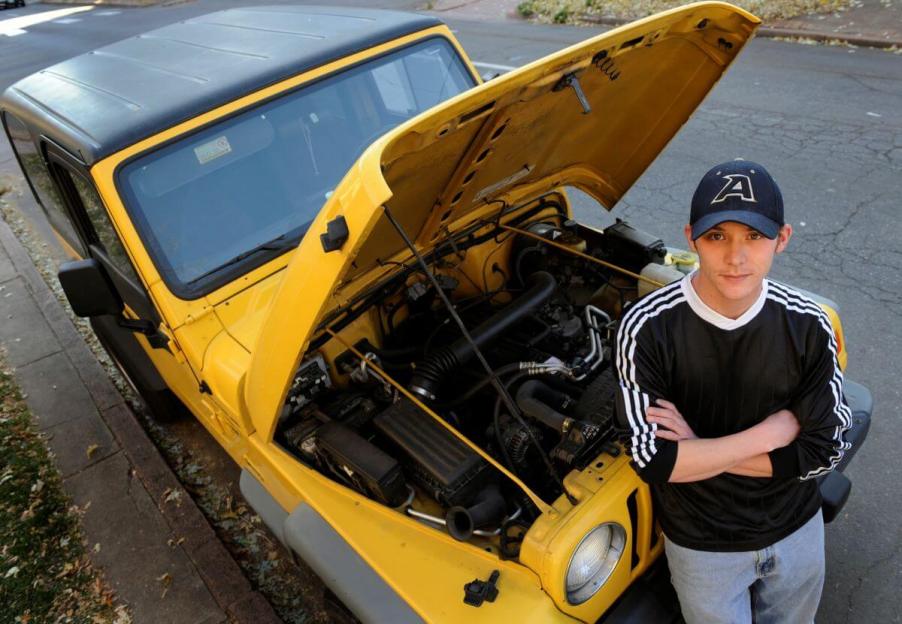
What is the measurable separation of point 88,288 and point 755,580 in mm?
2831

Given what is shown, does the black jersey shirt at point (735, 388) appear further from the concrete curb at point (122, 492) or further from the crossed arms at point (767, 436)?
the concrete curb at point (122, 492)

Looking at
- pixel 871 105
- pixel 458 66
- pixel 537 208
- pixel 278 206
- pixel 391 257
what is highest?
pixel 458 66

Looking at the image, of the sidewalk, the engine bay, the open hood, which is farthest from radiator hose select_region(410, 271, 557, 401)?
the sidewalk

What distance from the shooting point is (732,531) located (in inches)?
79.6

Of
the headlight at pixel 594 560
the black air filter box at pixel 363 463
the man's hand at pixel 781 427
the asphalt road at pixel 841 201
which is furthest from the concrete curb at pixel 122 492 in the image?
the asphalt road at pixel 841 201

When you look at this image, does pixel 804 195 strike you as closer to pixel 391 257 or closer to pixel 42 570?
pixel 391 257

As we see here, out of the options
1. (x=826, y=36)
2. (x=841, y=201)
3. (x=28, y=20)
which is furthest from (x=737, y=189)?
(x=28, y=20)

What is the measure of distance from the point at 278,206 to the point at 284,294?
96cm

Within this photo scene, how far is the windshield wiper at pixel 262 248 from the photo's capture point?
281 centimetres

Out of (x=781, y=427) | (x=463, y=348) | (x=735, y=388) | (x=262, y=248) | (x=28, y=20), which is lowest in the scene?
(x=463, y=348)

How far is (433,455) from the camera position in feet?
7.86

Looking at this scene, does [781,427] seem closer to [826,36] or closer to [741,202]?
[741,202]

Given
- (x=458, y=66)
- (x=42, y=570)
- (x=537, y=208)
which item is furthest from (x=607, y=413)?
(x=42, y=570)

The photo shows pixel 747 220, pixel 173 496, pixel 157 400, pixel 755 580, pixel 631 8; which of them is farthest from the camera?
pixel 631 8
